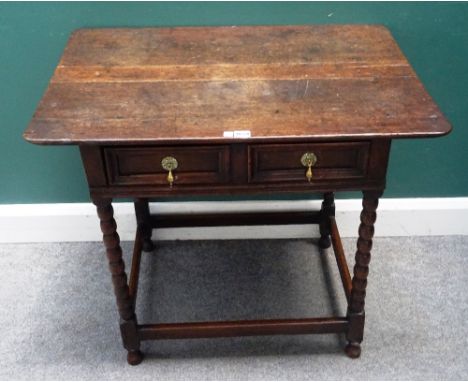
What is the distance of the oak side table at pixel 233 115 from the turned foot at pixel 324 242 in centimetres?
43

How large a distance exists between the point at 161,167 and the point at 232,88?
227mm

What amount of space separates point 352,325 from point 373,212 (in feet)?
1.18

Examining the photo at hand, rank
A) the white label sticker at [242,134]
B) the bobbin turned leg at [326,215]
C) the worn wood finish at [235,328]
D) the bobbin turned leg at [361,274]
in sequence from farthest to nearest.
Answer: the bobbin turned leg at [326,215] < the worn wood finish at [235,328] < the bobbin turned leg at [361,274] < the white label sticker at [242,134]

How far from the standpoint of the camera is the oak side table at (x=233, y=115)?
1.06m

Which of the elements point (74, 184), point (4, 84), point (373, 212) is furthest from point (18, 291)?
point (373, 212)

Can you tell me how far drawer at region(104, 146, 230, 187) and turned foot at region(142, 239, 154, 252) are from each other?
2.25 ft

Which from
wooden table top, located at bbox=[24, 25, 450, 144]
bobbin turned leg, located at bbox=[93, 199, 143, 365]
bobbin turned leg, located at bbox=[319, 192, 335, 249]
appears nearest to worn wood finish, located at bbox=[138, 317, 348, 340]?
bobbin turned leg, located at bbox=[93, 199, 143, 365]

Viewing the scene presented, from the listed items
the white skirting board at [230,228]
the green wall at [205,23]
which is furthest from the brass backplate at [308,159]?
the white skirting board at [230,228]

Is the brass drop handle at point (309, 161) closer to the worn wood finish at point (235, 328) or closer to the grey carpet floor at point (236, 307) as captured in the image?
the worn wood finish at point (235, 328)

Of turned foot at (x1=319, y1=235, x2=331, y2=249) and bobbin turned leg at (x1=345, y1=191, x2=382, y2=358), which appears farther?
turned foot at (x1=319, y1=235, x2=331, y2=249)

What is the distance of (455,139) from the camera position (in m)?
1.66

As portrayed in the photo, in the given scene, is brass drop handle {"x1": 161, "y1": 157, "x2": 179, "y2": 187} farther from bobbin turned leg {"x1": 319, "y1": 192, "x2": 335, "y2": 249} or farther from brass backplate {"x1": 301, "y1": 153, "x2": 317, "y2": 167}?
bobbin turned leg {"x1": 319, "y1": 192, "x2": 335, "y2": 249}

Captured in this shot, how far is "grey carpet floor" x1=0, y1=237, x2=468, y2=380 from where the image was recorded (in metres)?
1.47

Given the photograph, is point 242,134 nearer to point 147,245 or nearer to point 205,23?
point 205,23
